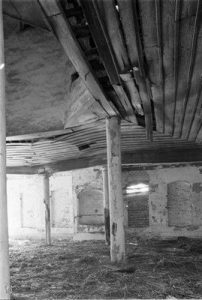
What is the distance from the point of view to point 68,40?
4.30 m

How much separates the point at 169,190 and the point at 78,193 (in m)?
4.91

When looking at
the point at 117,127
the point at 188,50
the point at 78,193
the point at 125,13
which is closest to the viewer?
the point at 125,13

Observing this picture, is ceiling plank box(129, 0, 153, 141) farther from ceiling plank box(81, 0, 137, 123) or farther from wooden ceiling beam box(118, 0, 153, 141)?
ceiling plank box(81, 0, 137, 123)

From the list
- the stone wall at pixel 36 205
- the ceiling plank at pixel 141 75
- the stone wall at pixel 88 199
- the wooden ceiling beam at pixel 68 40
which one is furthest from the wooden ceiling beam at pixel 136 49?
the stone wall at pixel 36 205

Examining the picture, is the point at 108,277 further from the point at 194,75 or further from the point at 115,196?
the point at 194,75

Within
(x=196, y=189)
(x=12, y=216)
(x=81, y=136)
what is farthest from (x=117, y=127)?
(x=12, y=216)

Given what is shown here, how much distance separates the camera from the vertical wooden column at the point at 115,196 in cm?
796

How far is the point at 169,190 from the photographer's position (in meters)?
17.2

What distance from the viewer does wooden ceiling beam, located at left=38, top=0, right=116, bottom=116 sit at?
3572 mm

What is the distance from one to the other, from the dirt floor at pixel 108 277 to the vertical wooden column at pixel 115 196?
1.44 ft

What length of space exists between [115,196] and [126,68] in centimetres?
388

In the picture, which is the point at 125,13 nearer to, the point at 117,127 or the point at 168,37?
the point at 168,37

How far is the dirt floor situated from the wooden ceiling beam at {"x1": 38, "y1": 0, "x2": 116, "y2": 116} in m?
3.84

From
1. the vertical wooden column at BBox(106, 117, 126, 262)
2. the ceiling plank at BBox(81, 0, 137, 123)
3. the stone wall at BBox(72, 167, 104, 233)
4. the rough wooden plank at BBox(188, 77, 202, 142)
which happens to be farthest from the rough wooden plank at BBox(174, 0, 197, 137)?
the stone wall at BBox(72, 167, 104, 233)
